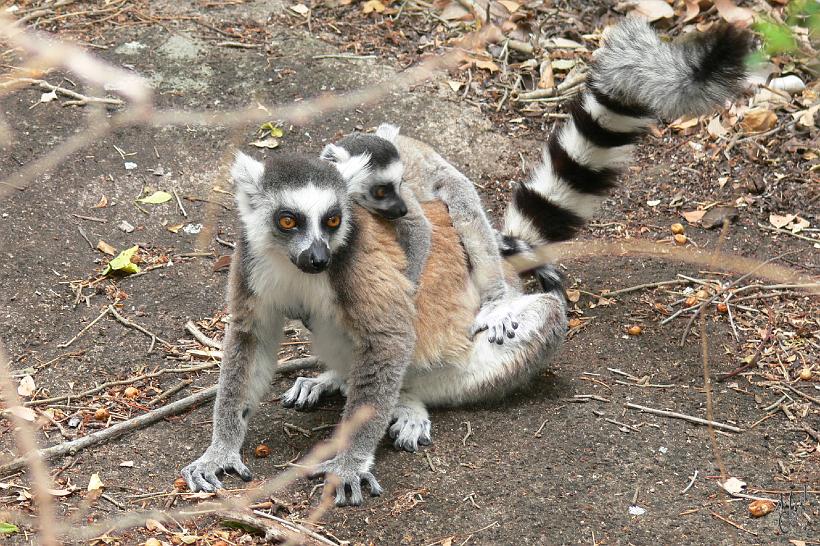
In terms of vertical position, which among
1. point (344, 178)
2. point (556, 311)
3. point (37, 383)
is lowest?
point (37, 383)

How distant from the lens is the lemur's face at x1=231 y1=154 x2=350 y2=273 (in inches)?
151

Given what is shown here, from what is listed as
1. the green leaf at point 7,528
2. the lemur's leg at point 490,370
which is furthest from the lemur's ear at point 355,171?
the green leaf at point 7,528

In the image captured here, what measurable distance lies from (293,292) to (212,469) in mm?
846

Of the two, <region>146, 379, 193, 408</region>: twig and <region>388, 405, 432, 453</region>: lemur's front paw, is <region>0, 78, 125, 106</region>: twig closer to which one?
<region>146, 379, 193, 408</region>: twig

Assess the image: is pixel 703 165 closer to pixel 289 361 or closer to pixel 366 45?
pixel 366 45

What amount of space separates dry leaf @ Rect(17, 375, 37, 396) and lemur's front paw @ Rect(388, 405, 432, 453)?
1.80 metres

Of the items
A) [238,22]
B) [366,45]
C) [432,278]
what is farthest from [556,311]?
[238,22]

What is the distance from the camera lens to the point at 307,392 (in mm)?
4750

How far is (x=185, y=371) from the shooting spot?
4.90m

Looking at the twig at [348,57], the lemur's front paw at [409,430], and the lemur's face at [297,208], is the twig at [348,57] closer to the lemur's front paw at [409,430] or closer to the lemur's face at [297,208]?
the lemur's face at [297,208]

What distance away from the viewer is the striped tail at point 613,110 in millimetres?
4133

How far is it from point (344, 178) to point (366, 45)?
4113 millimetres

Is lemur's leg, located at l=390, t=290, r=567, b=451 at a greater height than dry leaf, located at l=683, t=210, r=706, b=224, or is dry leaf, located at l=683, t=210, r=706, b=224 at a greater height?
dry leaf, located at l=683, t=210, r=706, b=224

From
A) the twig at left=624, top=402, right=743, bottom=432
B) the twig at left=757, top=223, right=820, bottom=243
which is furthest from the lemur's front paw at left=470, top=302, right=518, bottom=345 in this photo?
the twig at left=757, top=223, right=820, bottom=243
